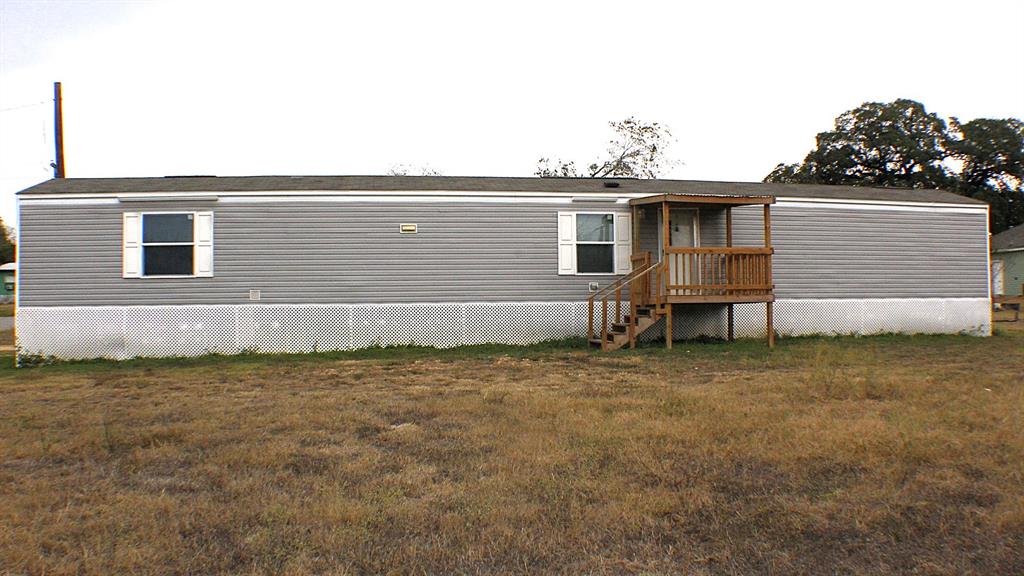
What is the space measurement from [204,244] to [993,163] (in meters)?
37.0

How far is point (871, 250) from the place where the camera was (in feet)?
49.5

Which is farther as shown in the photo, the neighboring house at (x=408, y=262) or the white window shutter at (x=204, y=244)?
the white window shutter at (x=204, y=244)

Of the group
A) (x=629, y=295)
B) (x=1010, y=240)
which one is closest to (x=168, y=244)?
(x=629, y=295)

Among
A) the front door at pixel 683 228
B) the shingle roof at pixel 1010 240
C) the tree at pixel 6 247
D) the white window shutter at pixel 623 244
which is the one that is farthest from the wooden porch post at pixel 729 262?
the tree at pixel 6 247

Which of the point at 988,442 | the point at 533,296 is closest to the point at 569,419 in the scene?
the point at 988,442

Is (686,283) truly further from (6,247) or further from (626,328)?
(6,247)

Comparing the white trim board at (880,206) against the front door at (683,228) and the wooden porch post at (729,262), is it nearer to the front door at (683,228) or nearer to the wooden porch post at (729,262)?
the wooden porch post at (729,262)

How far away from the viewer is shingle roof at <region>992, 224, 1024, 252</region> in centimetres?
3176

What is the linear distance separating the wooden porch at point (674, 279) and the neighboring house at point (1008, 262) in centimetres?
2460

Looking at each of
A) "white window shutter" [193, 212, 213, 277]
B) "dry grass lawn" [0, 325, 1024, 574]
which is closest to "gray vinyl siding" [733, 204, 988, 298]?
"dry grass lawn" [0, 325, 1024, 574]

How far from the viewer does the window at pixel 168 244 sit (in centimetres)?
1307

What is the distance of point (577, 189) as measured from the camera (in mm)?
14109

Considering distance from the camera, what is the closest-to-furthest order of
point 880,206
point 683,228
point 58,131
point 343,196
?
point 343,196
point 683,228
point 880,206
point 58,131

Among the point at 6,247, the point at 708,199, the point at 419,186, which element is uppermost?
the point at 6,247
